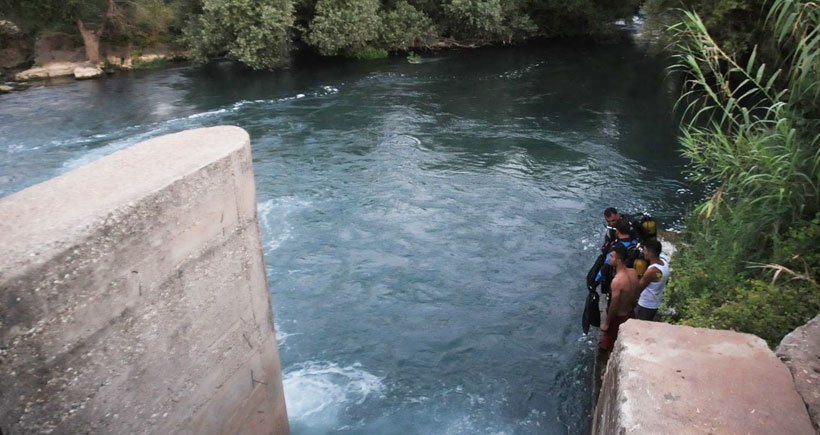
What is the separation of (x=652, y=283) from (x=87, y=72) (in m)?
23.6

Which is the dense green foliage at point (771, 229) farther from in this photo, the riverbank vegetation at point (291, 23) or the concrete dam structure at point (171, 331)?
the riverbank vegetation at point (291, 23)

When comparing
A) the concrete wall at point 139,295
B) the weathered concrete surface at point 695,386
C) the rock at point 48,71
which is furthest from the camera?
the rock at point 48,71

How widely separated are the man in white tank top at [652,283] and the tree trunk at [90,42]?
24392 millimetres

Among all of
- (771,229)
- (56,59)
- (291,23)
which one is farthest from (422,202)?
(56,59)

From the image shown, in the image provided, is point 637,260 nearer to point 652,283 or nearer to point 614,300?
point 652,283

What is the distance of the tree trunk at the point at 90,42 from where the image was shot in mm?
23781

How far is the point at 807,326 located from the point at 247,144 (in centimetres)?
432

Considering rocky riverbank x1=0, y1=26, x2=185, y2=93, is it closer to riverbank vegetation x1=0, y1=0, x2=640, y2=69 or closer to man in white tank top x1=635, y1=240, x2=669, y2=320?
riverbank vegetation x1=0, y1=0, x2=640, y2=69

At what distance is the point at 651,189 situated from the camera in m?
11.8

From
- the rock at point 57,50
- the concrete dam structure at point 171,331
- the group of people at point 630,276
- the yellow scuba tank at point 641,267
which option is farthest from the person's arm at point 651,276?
the rock at point 57,50

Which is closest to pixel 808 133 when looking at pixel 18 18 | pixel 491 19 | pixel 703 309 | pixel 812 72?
pixel 812 72

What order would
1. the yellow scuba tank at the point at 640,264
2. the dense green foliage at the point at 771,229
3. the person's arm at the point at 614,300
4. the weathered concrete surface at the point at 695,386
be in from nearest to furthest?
the weathered concrete surface at the point at 695,386, the dense green foliage at the point at 771,229, the person's arm at the point at 614,300, the yellow scuba tank at the point at 640,264

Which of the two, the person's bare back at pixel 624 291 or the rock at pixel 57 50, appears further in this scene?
the rock at pixel 57 50

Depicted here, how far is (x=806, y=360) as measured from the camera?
3838 mm
